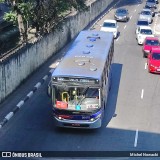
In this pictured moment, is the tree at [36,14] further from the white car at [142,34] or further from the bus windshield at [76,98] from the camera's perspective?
the bus windshield at [76,98]

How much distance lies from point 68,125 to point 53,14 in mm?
18901

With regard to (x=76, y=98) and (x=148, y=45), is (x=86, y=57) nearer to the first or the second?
(x=76, y=98)

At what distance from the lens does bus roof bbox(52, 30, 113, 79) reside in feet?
66.0

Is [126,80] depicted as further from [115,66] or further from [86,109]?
[86,109]

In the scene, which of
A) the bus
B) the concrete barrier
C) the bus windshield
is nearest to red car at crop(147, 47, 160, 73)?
the concrete barrier

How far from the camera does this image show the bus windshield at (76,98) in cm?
1978

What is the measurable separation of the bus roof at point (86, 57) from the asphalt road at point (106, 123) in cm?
284

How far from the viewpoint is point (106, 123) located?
22.1m

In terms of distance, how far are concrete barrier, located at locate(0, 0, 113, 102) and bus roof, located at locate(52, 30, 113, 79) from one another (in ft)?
12.4

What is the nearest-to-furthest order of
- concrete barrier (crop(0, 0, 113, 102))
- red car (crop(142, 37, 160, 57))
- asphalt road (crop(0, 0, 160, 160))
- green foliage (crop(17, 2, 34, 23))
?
1. asphalt road (crop(0, 0, 160, 160))
2. concrete barrier (crop(0, 0, 113, 102))
3. green foliage (crop(17, 2, 34, 23))
4. red car (crop(142, 37, 160, 57))

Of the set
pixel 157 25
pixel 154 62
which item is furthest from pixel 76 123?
pixel 157 25

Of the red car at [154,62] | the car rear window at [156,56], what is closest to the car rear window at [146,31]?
the red car at [154,62]

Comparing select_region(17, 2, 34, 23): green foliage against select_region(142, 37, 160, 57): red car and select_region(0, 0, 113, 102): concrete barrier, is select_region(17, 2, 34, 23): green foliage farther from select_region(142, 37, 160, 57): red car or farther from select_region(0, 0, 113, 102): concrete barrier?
select_region(142, 37, 160, 57): red car

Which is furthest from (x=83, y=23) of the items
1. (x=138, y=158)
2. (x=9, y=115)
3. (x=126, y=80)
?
(x=138, y=158)
